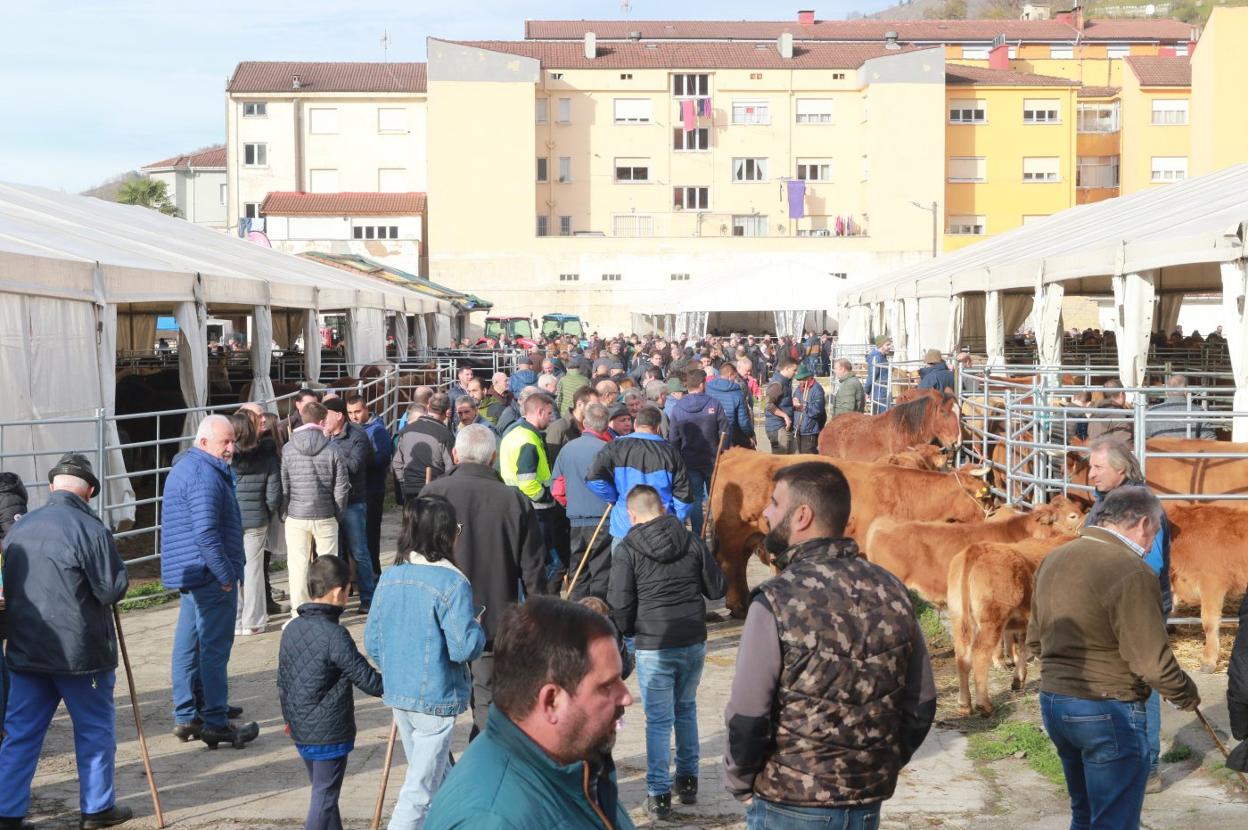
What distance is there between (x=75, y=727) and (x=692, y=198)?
62.2 metres

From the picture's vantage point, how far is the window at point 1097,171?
70.2 meters

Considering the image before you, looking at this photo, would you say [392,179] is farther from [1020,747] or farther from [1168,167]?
[1020,747]

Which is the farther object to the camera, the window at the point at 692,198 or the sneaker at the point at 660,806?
the window at the point at 692,198

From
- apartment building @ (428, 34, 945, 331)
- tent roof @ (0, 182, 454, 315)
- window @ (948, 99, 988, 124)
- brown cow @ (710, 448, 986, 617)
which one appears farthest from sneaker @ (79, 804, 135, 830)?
window @ (948, 99, 988, 124)

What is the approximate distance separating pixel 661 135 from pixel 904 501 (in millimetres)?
56897

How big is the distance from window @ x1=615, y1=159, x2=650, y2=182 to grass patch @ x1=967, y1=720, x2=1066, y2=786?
197 feet

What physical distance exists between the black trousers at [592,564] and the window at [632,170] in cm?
5823

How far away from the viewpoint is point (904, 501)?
1115 cm

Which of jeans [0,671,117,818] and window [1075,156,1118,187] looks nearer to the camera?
jeans [0,671,117,818]

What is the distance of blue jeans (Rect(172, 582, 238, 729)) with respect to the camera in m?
7.53

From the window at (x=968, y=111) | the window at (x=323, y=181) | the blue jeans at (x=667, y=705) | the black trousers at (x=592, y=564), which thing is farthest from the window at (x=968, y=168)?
the blue jeans at (x=667, y=705)

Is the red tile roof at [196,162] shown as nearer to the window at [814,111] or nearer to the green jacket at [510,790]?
the window at [814,111]

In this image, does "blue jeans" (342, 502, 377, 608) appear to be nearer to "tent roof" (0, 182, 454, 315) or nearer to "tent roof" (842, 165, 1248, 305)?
"tent roof" (0, 182, 454, 315)

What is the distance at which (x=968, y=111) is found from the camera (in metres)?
67.2
